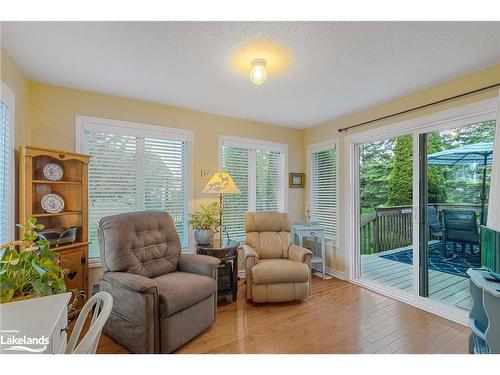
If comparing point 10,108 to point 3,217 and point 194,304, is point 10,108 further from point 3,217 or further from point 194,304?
point 194,304

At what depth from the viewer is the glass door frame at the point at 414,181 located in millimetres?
2246

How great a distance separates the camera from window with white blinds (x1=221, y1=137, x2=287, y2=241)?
354 centimetres

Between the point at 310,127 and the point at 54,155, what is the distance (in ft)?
11.0

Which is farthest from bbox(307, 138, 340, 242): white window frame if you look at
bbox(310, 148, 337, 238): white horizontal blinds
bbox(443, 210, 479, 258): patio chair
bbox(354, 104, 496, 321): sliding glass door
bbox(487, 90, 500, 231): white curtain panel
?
bbox(487, 90, 500, 231): white curtain panel

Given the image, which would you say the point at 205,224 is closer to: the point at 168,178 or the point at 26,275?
the point at 168,178

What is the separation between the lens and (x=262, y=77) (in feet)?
6.36

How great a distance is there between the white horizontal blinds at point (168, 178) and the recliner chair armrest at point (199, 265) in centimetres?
71

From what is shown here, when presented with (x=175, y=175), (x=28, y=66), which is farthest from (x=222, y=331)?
(x=28, y=66)

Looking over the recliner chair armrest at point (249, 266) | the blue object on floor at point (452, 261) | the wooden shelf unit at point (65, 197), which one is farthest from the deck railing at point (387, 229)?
the wooden shelf unit at point (65, 197)

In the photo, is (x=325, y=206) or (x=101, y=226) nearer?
(x=101, y=226)

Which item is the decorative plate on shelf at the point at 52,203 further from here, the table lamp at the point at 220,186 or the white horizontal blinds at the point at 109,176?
the table lamp at the point at 220,186

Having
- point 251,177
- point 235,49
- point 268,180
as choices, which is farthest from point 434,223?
point 235,49

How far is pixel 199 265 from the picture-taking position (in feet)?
7.66

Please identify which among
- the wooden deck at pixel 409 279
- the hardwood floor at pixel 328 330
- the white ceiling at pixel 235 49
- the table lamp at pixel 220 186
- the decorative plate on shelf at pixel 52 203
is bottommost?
the hardwood floor at pixel 328 330
